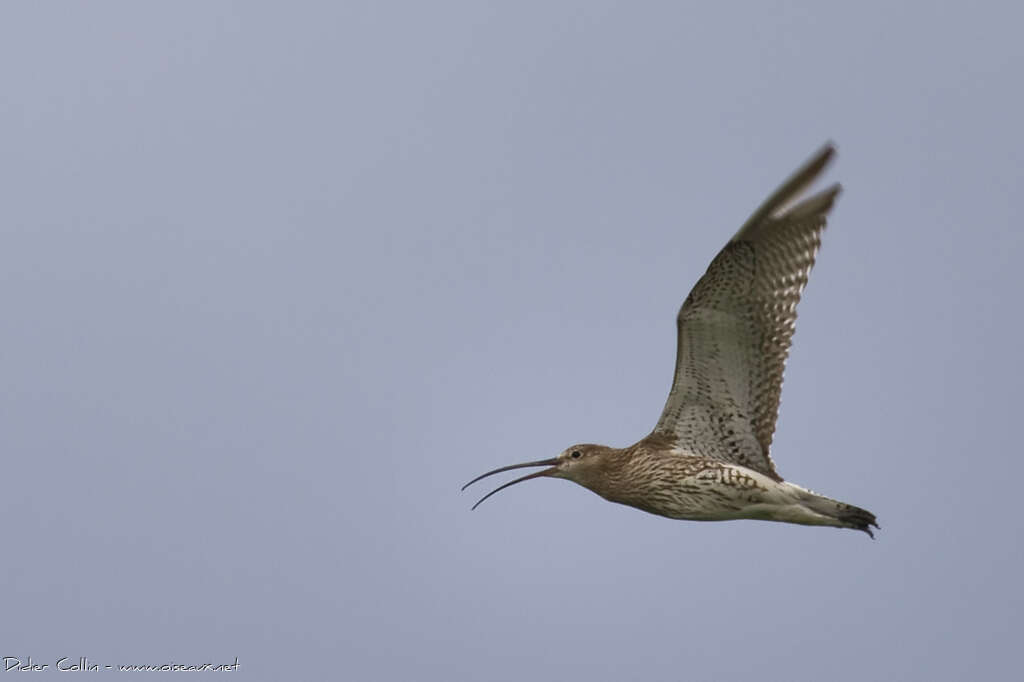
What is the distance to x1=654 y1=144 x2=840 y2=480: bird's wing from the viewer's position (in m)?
15.8

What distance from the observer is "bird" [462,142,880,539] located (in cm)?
1579

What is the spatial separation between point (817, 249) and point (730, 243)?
36.2 inches

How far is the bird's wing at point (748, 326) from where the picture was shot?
15.8m

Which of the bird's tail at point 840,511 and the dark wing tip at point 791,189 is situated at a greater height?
the dark wing tip at point 791,189

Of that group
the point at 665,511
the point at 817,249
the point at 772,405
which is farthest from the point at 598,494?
the point at 817,249

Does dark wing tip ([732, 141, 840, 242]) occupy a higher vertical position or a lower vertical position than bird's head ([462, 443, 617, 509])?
higher

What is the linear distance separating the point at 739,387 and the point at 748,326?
2.19 feet

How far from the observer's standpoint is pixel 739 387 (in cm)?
1617

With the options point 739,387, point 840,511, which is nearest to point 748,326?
point 739,387

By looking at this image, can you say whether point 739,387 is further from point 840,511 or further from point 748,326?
point 840,511

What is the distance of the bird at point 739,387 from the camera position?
15789mm

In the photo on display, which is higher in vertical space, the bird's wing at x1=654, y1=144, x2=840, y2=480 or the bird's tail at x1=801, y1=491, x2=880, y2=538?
the bird's wing at x1=654, y1=144, x2=840, y2=480

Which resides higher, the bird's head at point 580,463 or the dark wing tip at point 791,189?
the dark wing tip at point 791,189

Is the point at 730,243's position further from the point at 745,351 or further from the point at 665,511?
the point at 665,511
